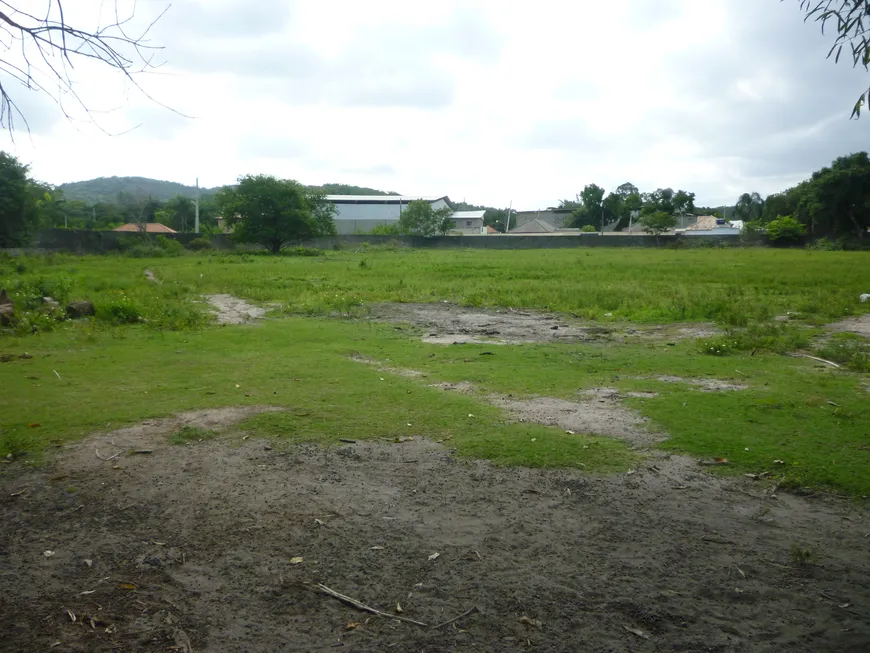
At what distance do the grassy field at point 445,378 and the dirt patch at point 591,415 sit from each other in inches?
6.7

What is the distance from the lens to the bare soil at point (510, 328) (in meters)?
10.8

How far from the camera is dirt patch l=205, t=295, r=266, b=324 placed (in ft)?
43.0

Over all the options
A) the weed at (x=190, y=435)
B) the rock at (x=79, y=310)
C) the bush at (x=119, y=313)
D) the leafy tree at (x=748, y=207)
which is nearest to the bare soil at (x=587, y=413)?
Result: the weed at (x=190, y=435)

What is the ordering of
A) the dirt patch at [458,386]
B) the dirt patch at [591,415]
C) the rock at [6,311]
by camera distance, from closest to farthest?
the dirt patch at [591,415]
the dirt patch at [458,386]
the rock at [6,311]

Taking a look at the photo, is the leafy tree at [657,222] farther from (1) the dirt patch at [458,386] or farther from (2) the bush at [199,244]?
(1) the dirt patch at [458,386]

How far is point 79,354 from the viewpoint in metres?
9.12

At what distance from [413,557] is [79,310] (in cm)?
1091

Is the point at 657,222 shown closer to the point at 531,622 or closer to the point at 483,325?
the point at 483,325

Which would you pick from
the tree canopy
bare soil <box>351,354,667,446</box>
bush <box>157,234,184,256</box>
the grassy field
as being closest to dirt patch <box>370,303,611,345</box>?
the grassy field

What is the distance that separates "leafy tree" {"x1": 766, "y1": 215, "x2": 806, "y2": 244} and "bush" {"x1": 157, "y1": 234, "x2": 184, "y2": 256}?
41.0 metres

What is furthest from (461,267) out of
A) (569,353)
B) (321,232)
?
(321,232)

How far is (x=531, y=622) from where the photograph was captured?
307 centimetres

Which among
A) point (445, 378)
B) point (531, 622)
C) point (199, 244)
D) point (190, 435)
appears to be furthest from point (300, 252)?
point (531, 622)

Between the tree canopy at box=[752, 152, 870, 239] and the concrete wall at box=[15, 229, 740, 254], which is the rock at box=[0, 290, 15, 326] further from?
the tree canopy at box=[752, 152, 870, 239]
